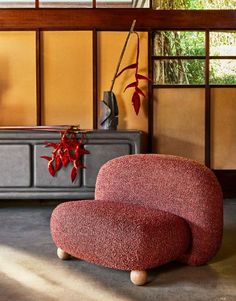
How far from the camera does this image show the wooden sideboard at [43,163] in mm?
3859

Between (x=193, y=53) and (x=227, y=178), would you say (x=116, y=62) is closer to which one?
(x=193, y=53)

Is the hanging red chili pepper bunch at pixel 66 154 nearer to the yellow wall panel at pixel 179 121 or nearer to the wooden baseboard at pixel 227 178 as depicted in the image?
the yellow wall panel at pixel 179 121

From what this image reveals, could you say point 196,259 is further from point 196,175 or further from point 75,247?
point 75,247

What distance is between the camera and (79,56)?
4.48 metres

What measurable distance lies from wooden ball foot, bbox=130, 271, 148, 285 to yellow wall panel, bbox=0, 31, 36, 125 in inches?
97.0

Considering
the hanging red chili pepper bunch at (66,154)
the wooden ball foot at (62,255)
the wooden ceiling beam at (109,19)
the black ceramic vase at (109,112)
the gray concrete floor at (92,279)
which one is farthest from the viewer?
the wooden ceiling beam at (109,19)

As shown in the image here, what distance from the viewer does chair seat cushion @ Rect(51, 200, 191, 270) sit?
2295 mm

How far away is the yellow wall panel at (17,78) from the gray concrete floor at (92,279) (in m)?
1.69

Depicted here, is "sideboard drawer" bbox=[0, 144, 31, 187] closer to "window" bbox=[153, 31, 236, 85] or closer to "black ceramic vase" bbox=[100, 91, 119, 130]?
"black ceramic vase" bbox=[100, 91, 119, 130]

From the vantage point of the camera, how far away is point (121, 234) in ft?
7.54

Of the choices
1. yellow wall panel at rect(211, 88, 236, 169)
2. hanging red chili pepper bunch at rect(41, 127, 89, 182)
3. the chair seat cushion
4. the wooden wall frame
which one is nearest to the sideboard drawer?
hanging red chili pepper bunch at rect(41, 127, 89, 182)

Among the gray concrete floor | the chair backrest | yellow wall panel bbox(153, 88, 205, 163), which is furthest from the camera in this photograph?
yellow wall panel bbox(153, 88, 205, 163)

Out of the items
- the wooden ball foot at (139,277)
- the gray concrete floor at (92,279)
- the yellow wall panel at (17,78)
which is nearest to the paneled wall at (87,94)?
the yellow wall panel at (17,78)

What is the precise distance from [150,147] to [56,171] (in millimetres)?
1026
